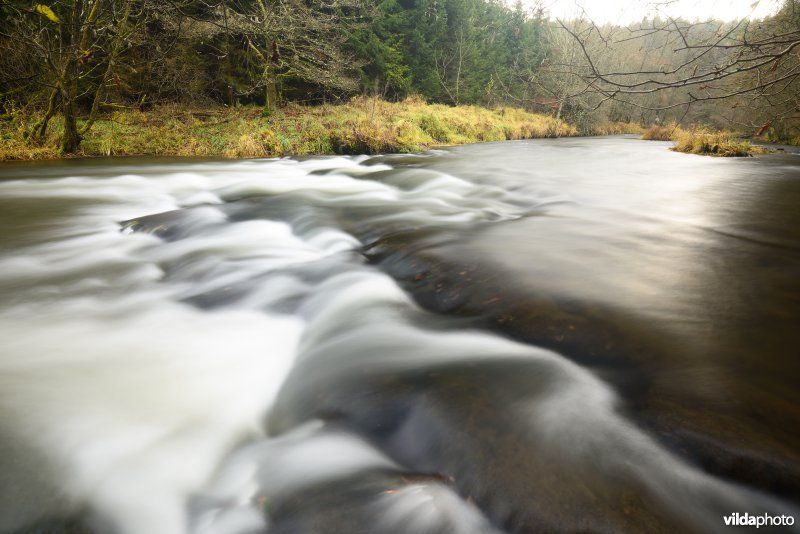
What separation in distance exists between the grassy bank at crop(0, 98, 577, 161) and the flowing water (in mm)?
8553

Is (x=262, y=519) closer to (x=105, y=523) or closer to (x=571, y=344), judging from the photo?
(x=105, y=523)

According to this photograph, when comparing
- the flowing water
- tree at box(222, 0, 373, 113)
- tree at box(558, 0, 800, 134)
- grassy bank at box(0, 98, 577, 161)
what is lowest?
the flowing water

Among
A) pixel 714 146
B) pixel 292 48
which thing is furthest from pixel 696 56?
pixel 292 48

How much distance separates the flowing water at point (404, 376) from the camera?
148 centimetres

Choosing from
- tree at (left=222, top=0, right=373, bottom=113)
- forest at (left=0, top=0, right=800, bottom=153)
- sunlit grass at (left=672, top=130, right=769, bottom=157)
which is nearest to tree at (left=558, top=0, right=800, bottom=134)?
forest at (left=0, top=0, right=800, bottom=153)

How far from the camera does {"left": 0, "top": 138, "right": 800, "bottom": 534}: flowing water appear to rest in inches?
58.4

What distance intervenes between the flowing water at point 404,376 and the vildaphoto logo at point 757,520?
19 mm

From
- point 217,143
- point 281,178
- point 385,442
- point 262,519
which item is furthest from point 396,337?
point 217,143

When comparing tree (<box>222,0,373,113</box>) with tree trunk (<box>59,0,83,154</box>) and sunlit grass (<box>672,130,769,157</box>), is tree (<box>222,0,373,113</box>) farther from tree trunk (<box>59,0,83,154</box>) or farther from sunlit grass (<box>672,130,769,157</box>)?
sunlit grass (<box>672,130,769,157</box>)

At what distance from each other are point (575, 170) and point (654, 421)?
9107mm

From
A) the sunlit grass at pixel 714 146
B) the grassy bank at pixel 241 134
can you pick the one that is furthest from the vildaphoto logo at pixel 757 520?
the sunlit grass at pixel 714 146

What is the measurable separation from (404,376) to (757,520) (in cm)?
137

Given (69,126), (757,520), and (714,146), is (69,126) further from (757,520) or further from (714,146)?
(714,146)

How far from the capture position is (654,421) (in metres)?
1.73
